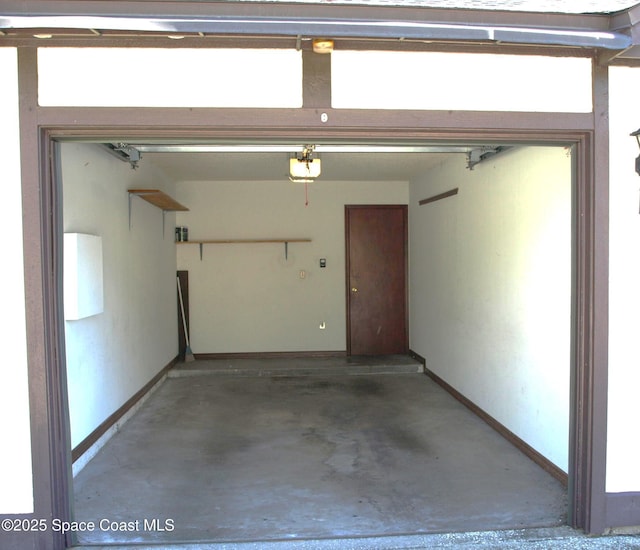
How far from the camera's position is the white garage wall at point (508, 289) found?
3.38 metres

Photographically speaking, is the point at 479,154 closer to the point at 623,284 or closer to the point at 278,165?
the point at 623,284

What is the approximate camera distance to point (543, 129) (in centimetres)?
267

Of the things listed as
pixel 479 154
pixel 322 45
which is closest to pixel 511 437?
pixel 479 154

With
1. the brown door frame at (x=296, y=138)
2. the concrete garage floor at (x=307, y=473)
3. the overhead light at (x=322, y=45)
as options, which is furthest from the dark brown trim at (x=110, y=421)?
the overhead light at (x=322, y=45)

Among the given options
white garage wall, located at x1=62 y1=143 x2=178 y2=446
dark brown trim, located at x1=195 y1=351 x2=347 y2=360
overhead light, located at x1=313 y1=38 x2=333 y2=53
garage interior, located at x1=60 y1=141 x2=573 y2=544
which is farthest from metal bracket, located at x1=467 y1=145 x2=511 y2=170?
dark brown trim, located at x1=195 y1=351 x2=347 y2=360

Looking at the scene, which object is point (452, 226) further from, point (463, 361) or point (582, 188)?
point (582, 188)

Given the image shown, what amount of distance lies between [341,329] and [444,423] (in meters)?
2.83

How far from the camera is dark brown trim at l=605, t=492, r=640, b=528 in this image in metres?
2.70

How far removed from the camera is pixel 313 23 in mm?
2260

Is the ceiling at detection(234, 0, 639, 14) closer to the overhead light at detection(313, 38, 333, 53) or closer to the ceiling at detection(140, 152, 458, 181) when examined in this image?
the overhead light at detection(313, 38, 333, 53)

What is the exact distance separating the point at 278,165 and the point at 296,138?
131 inches

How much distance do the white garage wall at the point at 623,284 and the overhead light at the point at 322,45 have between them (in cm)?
148

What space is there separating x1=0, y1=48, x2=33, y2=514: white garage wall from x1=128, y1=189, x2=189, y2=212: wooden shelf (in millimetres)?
2269

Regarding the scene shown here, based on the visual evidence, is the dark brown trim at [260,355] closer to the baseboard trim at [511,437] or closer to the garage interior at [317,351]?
the garage interior at [317,351]
